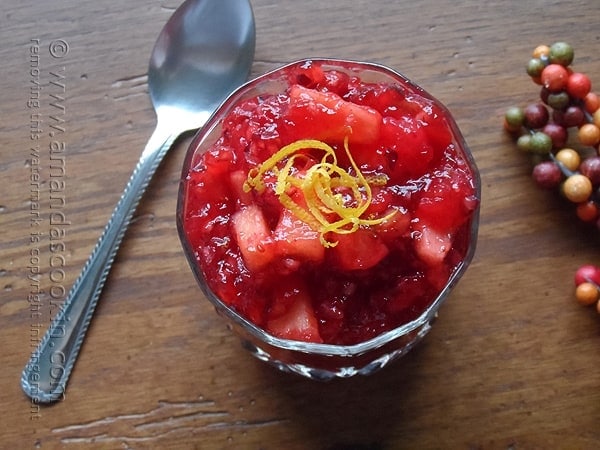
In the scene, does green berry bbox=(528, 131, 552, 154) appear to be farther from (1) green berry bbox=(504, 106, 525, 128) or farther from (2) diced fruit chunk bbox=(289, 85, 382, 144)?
(2) diced fruit chunk bbox=(289, 85, 382, 144)

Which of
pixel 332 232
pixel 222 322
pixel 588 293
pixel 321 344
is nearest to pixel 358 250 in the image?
pixel 332 232

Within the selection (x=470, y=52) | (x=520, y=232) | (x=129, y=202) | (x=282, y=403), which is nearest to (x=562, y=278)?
(x=520, y=232)

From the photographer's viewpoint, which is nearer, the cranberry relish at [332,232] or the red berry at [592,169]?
the cranberry relish at [332,232]

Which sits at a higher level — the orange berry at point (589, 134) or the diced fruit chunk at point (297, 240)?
the diced fruit chunk at point (297, 240)

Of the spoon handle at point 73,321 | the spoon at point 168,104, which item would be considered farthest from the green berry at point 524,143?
the spoon handle at point 73,321

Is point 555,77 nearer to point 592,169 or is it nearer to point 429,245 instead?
point 592,169

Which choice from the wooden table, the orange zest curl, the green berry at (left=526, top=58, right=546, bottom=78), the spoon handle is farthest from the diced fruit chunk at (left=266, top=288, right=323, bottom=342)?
the green berry at (left=526, top=58, right=546, bottom=78)

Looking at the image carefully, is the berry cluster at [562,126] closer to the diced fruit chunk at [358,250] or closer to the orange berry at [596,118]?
the orange berry at [596,118]
